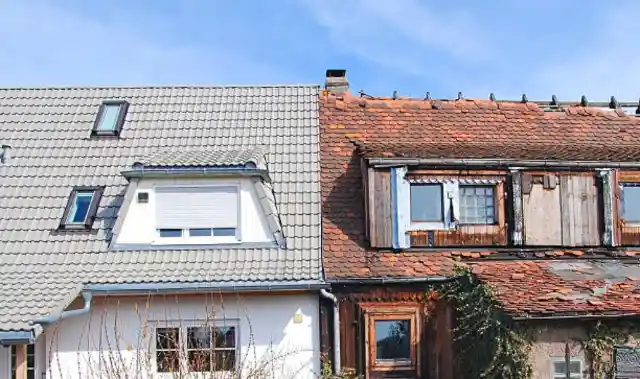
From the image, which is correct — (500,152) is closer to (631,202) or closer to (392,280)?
(631,202)

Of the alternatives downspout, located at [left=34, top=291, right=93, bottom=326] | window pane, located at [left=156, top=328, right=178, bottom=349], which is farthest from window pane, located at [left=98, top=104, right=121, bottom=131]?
window pane, located at [left=156, top=328, right=178, bottom=349]

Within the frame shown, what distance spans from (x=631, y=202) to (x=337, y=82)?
7.12 metres

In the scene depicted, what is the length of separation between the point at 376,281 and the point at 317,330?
134cm

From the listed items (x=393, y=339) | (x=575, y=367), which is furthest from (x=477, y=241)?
(x=575, y=367)

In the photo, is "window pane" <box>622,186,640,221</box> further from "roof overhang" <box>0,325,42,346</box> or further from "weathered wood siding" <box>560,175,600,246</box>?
"roof overhang" <box>0,325,42,346</box>

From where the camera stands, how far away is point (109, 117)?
1750 centimetres

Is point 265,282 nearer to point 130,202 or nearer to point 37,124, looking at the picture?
point 130,202

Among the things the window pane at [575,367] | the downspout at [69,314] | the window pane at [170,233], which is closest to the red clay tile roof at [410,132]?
the window pane at [170,233]

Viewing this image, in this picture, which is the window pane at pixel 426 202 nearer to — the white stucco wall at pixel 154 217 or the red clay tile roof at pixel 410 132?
the red clay tile roof at pixel 410 132

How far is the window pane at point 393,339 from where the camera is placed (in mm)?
14297

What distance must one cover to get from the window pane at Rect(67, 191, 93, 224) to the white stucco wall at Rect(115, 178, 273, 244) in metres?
1.05

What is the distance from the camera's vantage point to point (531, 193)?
15.2m

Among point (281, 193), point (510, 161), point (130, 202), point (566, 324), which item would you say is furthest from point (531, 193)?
point (130, 202)

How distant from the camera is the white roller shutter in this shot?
14594 millimetres
